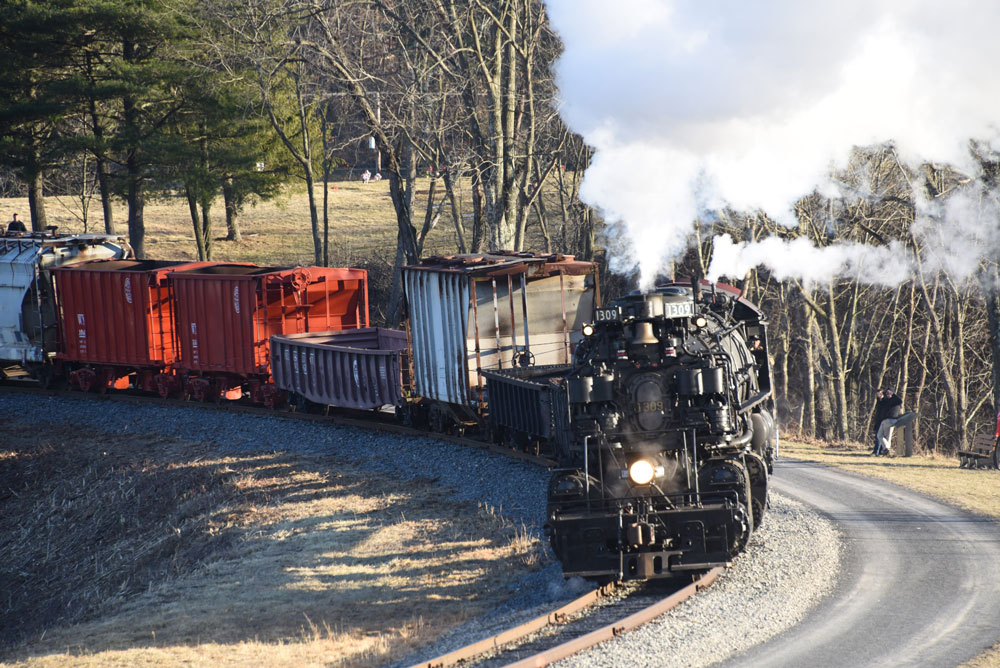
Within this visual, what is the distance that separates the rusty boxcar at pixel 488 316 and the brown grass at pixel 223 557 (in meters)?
2.58

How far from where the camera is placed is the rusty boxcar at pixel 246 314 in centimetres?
2497

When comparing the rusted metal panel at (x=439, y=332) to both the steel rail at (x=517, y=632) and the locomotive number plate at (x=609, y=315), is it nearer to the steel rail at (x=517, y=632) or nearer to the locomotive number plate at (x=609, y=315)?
the locomotive number plate at (x=609, y=315)

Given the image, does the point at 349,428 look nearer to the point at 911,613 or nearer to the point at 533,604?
the point at 533,604

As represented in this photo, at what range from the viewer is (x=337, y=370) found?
76.0 ft

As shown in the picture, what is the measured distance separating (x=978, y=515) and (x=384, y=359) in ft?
40.2

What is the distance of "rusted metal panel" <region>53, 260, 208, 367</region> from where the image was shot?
2638 cm

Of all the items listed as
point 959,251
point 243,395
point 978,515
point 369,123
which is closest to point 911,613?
point 978,515

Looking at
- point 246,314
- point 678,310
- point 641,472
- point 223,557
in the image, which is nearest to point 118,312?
point 246,314

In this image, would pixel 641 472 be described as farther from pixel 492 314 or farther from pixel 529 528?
pixel 492 314

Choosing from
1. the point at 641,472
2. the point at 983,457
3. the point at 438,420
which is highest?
the point at 641,472

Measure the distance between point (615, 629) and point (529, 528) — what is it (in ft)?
16.0

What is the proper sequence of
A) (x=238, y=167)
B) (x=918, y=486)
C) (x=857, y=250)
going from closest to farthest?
(x=918, y=486), (x=857, y=250), (x=238, y=167)

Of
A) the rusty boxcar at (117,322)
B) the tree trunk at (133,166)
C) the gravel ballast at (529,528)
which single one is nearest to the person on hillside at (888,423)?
the gravel ballast at (529,528)

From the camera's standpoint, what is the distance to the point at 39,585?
19.0m
